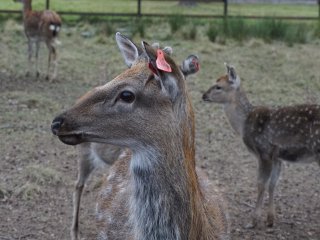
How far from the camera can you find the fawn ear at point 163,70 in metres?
3.29

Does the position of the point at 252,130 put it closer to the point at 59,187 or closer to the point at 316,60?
the point at 59,187

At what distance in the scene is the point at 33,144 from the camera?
793 centimetres

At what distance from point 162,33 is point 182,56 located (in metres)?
2.71

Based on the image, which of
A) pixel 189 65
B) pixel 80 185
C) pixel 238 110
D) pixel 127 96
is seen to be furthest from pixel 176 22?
pixel 127 96

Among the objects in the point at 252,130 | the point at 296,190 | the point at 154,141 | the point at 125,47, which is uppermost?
the point at 125,47

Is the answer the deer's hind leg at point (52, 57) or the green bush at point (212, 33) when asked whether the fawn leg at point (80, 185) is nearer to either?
the deer's hind leg at point (52, 57)

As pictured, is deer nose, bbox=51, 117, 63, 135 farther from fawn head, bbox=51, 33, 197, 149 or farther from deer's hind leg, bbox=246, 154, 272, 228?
deer's hind leg, bbox=246, 154, 272, 228

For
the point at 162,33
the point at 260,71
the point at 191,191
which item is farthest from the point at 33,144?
the point at 162,33

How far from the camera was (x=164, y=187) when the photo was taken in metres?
3.42

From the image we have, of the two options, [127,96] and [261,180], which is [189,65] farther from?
[261,180]

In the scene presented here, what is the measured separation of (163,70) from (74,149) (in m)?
4.68

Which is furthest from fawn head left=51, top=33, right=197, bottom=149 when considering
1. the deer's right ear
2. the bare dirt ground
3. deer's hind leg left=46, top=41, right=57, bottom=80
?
deer's hind leg left=46, top=41, right=57, bottom=80

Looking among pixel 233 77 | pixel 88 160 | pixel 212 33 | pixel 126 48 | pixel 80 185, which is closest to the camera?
pixel 126 48

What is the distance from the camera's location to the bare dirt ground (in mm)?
6250
